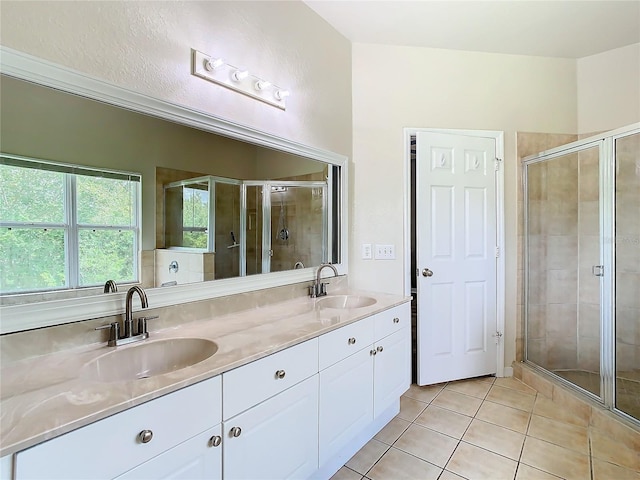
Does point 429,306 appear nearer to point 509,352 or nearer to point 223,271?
point 509,352

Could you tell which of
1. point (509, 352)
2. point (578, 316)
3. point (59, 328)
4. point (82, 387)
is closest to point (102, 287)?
point (59, 328)

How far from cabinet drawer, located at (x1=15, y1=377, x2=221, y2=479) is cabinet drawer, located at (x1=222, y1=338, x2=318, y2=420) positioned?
0.16 ft

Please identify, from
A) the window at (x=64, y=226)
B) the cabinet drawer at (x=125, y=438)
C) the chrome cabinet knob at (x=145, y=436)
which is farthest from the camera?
the window at (x=64, y=226)

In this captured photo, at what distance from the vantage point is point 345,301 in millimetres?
2189

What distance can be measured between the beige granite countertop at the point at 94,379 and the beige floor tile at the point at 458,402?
125 cm

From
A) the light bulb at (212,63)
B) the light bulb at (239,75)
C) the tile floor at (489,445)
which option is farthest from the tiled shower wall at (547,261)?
the light bulb at (212,63)

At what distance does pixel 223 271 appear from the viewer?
168 cm

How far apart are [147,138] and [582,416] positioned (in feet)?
9.62

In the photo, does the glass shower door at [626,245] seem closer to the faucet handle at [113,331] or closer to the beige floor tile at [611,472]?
the beige floor tile at [611,472]

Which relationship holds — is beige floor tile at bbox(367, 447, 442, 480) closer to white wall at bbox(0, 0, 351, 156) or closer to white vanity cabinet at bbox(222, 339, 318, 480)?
white vanity cabinet at bbox(222, 339, 318, 480)

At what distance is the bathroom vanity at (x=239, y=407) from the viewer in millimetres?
761

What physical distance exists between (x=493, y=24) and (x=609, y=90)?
1309mm

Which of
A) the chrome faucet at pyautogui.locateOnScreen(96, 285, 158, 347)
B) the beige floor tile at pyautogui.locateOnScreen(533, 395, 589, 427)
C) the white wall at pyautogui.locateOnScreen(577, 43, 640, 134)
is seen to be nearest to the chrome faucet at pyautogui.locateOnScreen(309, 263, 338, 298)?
the chrome faucet at pyautogui.locateOnScreen(96, 285, 158, 347)

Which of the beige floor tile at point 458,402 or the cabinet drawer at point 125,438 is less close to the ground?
the cabinet drawer at point 125,438
